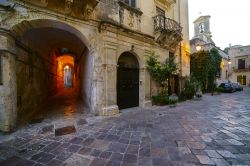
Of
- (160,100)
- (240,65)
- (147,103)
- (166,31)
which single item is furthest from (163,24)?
(240,65)

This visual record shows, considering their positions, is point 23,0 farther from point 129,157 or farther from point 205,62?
point 205,62

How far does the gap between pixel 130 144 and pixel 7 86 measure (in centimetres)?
435

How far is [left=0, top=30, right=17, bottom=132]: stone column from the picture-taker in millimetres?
4578

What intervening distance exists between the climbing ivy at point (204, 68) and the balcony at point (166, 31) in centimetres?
866

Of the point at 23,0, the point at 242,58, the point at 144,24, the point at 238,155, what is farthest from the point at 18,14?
the point at 242,58

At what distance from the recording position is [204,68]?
723 inches

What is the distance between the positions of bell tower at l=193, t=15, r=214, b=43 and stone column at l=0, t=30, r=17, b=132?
3275 centimetres

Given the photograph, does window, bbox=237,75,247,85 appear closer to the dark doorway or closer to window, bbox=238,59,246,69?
window, bbox=238,59,246,69

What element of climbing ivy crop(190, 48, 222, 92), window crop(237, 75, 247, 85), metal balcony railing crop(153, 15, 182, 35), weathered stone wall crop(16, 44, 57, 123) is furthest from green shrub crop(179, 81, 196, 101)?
window crop(237, 75, 247, 85)

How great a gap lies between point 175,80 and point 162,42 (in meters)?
3.99

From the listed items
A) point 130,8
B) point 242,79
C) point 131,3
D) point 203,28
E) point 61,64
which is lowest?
point 242,79

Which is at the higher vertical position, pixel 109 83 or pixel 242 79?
pixel 242 79

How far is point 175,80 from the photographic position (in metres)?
12.8

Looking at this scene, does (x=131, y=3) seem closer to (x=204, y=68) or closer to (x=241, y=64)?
(x=204, y=68)
